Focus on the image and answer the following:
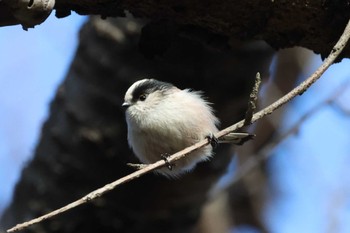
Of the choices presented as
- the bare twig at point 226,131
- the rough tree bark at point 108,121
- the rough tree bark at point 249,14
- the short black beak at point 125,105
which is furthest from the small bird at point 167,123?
the bare twig at point 226,131

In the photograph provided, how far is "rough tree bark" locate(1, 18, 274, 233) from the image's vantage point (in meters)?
2.03

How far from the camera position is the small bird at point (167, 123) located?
1774mm

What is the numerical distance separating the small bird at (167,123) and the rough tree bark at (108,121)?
0.12 metres

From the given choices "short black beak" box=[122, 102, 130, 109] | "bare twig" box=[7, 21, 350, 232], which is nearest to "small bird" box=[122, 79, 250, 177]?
"short black beak" box=[122, 102, 130, 109]

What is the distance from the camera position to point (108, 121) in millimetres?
2037

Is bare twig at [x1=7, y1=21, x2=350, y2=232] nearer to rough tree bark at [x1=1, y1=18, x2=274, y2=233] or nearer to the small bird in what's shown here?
the small bird

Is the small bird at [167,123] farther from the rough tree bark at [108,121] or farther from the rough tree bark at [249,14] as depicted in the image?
the rough tree bark at [249,14]

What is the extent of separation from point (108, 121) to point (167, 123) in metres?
0.32

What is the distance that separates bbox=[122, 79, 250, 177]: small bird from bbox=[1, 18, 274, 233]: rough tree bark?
0.12 meters

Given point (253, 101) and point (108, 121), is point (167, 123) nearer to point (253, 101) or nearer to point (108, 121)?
point (108, 121)

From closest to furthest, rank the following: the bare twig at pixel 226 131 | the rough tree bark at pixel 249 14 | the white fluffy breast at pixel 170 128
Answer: the bare twig at pixel 226 131
the rough tree bark at pixel 249 14
the white fluffy breast at pixel 170 128

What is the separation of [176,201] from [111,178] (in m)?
0.25

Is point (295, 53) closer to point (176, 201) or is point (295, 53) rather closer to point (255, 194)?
point (255, 194)

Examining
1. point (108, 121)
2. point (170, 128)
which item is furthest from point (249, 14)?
point (108, 121)
